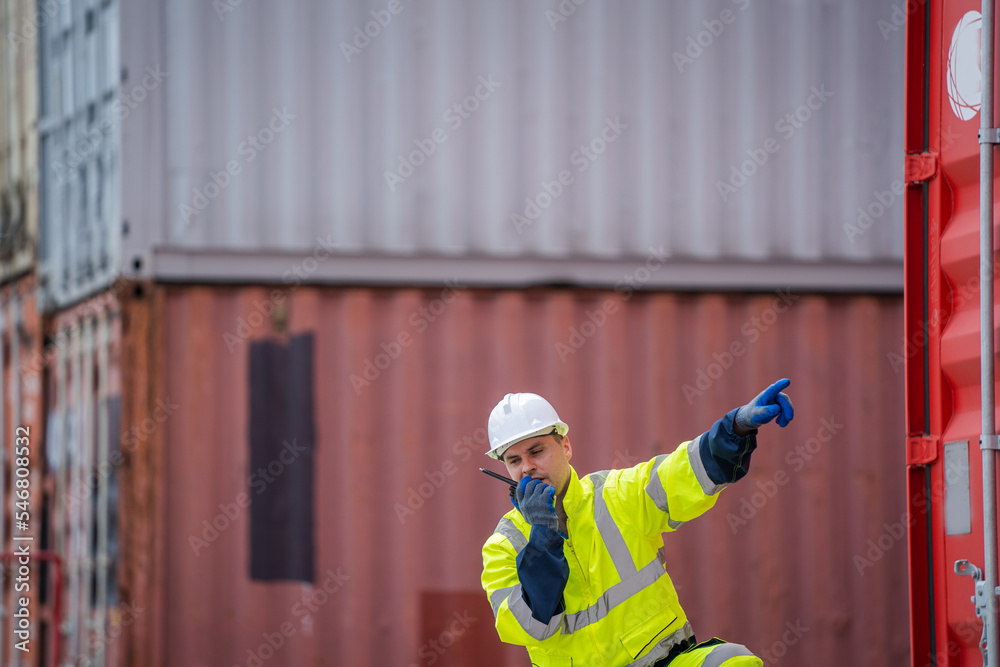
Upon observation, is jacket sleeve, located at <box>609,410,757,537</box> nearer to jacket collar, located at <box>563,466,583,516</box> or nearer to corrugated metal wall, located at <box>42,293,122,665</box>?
jacket collar, located at <box>563,466,583,516</box>

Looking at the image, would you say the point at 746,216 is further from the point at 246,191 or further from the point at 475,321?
the point at 246,191

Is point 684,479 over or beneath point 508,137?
beneath

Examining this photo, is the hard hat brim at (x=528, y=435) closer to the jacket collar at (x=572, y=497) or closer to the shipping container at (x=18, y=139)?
the jacket collar at (x=572, y=497)

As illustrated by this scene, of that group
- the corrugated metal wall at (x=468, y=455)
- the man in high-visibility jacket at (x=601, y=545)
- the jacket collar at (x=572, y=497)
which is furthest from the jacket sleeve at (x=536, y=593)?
the corrugated metal wall at (x=468, y=455)

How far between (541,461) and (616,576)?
1.30 ft

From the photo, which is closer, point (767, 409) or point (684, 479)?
point (767, 409)

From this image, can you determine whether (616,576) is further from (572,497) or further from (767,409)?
(767,409)

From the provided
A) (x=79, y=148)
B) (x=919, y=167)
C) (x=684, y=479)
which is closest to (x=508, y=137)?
(x=79, y=148)

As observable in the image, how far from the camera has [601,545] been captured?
3.19m

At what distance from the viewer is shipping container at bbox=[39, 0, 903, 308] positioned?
18.4 ft

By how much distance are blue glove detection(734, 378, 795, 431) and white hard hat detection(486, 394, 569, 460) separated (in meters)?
0.57

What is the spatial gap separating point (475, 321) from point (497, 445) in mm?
2393

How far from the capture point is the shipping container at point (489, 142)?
221 inches

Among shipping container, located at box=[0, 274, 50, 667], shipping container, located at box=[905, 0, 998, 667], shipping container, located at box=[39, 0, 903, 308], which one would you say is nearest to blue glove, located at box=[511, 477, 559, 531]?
shipping container, located at box=[905, 0, 998, 667]
